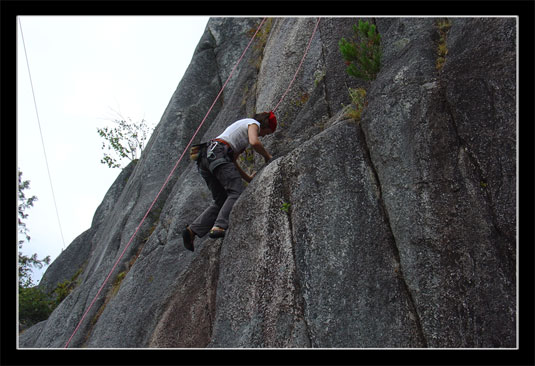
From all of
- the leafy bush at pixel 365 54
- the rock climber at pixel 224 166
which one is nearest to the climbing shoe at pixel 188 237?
the rock climber at pixel 224 166

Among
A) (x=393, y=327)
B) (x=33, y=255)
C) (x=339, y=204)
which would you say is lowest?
(x=393, y=327)

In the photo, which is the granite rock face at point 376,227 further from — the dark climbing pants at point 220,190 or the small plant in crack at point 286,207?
the dark climbing pants at point 220,190

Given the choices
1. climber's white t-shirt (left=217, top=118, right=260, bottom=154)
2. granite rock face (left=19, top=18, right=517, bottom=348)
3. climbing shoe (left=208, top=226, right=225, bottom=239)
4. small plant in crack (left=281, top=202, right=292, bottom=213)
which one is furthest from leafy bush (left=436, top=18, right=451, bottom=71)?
climbing shoe (left=208, top=226, right=225, bottom=239)

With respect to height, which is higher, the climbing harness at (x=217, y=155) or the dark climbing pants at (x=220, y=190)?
the climbing harness at (x=217, y=155)

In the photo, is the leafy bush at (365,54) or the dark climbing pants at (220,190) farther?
the dark climbing pants at (220,190)

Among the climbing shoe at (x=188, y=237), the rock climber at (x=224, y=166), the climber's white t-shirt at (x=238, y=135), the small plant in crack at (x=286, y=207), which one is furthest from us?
the climbing shoe at (x=188, y=237)

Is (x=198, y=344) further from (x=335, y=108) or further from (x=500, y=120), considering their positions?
(x=500, y=120)

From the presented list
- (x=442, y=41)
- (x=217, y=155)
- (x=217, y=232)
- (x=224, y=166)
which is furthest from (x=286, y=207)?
(x=442, y=41)

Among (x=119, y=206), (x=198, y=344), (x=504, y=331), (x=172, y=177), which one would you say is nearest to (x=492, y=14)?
(x=504, y=331)

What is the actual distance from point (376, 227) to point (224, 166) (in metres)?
2.79

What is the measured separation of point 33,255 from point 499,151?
2653 cm

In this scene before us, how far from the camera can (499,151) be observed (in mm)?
5449

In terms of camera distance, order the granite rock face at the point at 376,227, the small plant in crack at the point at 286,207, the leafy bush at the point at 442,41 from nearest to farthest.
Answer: the granite rock face at the point at 376,227 → the leafy bush at the point at 442,41 → the small plant in crack at the point at 286,207

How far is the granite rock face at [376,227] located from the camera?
5.25 metres
